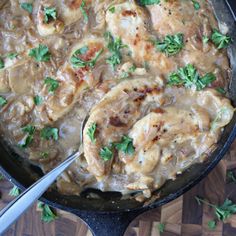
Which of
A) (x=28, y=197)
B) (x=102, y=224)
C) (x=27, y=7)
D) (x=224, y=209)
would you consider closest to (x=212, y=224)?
(x=224, y=209)

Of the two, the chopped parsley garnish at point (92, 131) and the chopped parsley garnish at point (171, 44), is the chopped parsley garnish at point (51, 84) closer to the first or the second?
the chopped parsley garnish at point (92, 131)

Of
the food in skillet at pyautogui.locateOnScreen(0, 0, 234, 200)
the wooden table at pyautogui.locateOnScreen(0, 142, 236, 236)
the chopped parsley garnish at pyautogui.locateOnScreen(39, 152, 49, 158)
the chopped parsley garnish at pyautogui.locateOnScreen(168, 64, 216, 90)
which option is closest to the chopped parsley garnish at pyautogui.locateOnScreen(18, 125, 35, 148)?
the food in skillet at pyautogui.locateOnScreen(0, 0, 234, 200)

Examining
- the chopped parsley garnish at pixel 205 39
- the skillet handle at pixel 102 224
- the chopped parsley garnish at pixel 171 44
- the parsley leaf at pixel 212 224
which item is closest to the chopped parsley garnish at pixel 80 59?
the chopped parsley garnish at pixel 171 44

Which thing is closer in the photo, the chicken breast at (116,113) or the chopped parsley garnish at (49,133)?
the chicken breast at (116,113)

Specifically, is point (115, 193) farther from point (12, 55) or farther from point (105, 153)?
point (12, 55)

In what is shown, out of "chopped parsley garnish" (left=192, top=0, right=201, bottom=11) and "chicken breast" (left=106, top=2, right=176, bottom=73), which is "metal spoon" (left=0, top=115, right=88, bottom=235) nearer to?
"chicken breast" (left=106, top=2, right=176, bottom=73)
